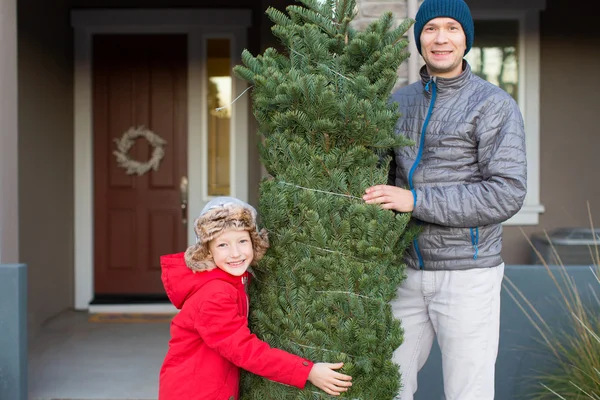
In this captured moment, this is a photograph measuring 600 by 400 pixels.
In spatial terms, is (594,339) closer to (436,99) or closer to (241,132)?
(436,99)

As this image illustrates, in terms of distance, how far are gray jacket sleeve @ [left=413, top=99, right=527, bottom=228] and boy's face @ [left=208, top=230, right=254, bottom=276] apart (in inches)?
22.7

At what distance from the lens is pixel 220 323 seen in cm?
221

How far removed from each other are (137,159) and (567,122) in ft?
12.7

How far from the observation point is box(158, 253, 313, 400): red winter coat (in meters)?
2.19

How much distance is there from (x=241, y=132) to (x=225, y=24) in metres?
0.99

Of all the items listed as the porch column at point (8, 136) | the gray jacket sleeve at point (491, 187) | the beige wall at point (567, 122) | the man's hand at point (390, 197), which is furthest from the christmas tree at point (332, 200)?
the beige wall at point (567, 122)

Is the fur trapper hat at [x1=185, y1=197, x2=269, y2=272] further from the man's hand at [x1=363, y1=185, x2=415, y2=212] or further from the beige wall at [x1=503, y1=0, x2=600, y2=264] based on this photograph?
the beige wall at [x1=503, y1=0, x2=600, y2=264]

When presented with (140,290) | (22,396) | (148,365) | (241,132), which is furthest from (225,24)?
(22,396)

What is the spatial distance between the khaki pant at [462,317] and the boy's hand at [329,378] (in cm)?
38

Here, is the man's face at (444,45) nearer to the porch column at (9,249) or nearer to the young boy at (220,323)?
the young boy at (220,323)

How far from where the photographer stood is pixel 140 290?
6504mm

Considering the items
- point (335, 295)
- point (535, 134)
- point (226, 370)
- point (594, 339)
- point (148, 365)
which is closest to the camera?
point (335, 295)

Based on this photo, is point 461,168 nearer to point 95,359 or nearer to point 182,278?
point 182,278

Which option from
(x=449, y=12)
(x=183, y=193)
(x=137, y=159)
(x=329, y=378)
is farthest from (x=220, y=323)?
(x=137, y=159)
